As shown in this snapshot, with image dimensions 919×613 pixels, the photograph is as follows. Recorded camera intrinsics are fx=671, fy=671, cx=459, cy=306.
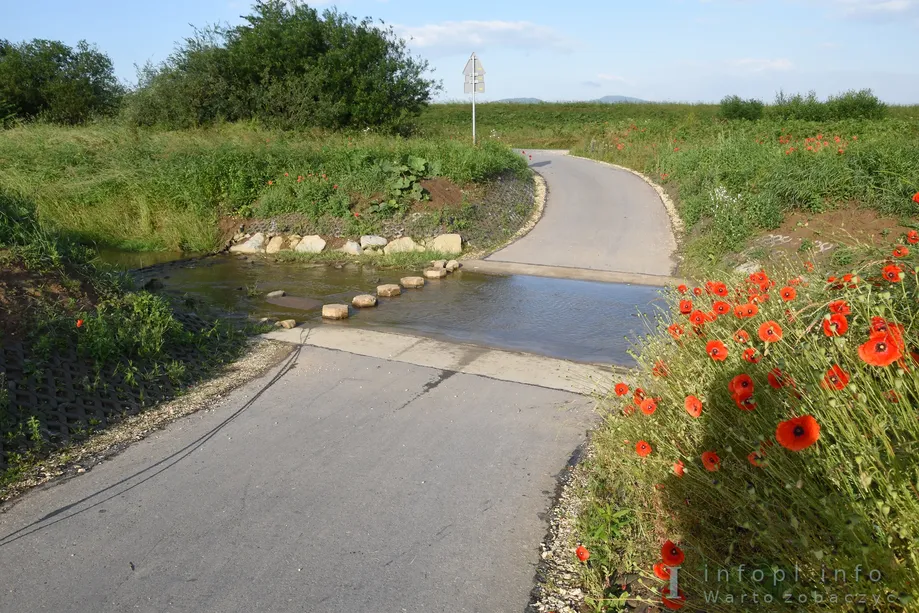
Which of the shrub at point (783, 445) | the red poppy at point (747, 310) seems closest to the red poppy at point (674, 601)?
the shrub at point (783, 445)

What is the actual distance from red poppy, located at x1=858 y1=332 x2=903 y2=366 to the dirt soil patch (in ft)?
18.6

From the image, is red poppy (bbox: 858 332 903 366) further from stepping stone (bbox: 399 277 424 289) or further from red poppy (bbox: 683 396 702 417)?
stepping stone (bbox: 399 277 424 289)

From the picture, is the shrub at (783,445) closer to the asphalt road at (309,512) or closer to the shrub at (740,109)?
the asphalt road at (309,512)

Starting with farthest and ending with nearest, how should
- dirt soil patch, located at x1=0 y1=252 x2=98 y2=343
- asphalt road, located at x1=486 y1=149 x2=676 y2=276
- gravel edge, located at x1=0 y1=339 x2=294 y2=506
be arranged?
asphalt road, located at x1=486 y1=149 x2=676 y2=276, dirt soil patch, located at x1=0 y1=252 x2=98 y2=343, gravel edge, located at x1=0 y1=339 x2=294 y2=506

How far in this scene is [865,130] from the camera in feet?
62.2

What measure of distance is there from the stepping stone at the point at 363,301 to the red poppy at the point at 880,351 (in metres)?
7.50

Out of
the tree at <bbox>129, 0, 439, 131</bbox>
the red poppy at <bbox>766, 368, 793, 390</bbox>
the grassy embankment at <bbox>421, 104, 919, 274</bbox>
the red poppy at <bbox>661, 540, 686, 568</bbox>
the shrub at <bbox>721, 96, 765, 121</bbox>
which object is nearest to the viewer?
the red poppy at <bbox>661, 540, 686, 568</bbox>

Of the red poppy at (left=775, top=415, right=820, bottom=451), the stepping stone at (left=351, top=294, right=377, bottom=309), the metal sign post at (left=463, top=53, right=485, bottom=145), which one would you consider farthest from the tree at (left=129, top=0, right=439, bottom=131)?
the red poppy at (left=775, top=415, right=820, bottom=451)

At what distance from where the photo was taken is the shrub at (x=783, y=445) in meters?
2.12

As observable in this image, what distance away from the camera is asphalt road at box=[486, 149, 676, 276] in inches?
462

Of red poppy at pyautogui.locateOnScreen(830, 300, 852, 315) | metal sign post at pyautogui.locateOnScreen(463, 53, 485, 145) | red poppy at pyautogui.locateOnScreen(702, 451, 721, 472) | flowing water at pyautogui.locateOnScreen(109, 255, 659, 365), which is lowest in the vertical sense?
flowing water at pyautogui.locateOnScreen(109, 255, 659, 365)

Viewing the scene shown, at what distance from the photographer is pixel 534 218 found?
1513cm

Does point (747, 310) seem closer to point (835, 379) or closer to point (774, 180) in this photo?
point (835, 379)

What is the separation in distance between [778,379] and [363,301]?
7.00m
